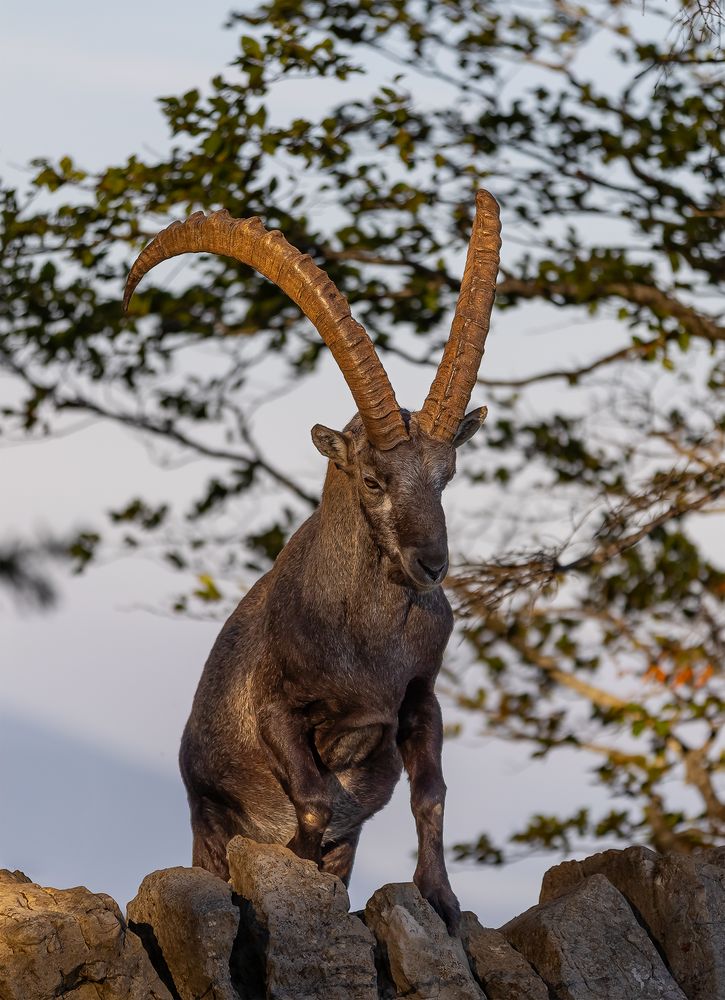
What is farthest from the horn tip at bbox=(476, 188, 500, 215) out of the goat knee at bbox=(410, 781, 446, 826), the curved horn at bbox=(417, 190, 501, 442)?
the goat knee at bbox=(410, 781, 446, 826)

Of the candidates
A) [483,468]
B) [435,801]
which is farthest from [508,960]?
[483,468]

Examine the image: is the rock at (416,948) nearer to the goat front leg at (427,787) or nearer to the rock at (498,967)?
the goat front leg at (427,787)

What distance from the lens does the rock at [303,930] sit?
5.93 meters

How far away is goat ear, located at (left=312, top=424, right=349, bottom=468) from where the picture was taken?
6.14m

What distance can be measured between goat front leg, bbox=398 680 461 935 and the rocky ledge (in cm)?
7

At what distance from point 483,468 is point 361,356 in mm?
7726

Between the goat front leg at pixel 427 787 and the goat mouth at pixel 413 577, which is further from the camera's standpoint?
the goat front leg at pixel 427 787

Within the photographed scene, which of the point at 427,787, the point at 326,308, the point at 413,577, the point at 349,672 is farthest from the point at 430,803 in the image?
the point at 326,308

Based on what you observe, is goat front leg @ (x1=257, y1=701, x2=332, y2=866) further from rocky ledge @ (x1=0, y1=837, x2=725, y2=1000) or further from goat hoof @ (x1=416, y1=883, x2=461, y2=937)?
goat hoof @ (x1=416, y1=883, x2=461, y2=937)

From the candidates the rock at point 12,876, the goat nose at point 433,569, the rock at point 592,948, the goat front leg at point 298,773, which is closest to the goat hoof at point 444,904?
the goat front leg at point 298,773

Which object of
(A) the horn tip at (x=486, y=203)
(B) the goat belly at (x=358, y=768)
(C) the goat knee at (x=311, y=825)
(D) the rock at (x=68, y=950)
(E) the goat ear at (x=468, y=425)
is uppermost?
(A) the horn tip at (x=486, y=203)

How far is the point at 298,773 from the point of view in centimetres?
630

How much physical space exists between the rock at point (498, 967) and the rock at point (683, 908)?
751 mm

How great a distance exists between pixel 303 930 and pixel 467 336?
253cm
